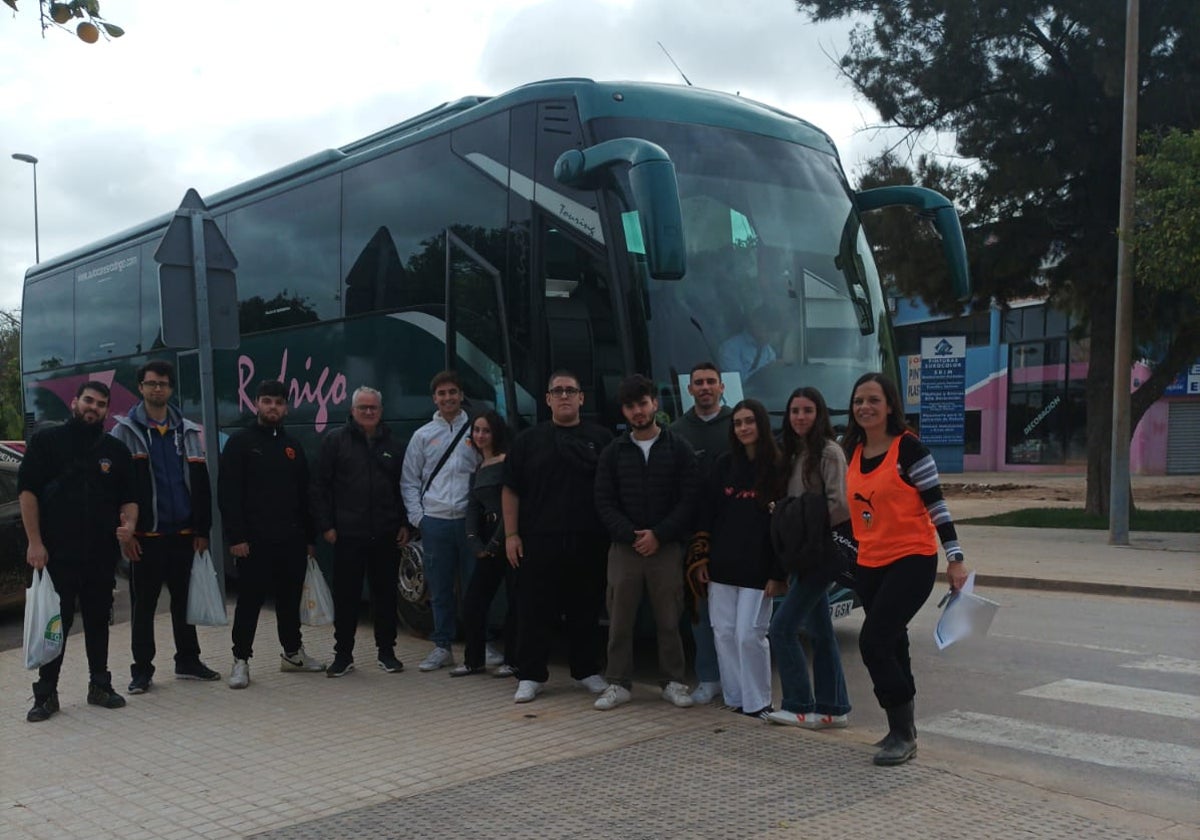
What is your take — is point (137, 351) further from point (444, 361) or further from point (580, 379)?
point (580, 379)

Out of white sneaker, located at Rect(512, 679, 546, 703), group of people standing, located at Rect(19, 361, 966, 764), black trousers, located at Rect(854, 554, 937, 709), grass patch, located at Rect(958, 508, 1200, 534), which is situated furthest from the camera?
grass patch, located at Rect(958, 508, 1200, 534)

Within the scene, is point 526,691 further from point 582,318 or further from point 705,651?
point 582,318

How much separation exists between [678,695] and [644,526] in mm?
987

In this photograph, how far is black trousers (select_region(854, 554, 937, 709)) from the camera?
16.7 feet

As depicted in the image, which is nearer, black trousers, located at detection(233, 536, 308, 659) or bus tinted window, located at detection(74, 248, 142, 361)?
black trousers, located at detection(233, 536, 308, 659)

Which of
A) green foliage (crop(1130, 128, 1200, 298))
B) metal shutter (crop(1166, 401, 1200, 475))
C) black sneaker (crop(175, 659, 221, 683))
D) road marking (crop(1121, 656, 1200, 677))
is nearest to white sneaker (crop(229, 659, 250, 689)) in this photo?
black sneaker (crop(175, 659, 221, 683))

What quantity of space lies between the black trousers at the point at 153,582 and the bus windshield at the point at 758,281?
127 inches

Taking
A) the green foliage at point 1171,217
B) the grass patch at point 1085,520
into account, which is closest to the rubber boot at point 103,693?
the green foliage at point 1171,217

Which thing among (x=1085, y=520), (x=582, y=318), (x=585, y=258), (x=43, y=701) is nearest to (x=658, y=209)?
(x=585, y=258)

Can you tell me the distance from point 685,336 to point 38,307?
38.4 ft

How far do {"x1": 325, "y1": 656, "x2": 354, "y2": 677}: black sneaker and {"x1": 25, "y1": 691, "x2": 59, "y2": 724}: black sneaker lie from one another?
5.40ft

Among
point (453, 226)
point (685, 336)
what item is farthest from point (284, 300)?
point (685, 336)

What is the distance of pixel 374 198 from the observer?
911 cm

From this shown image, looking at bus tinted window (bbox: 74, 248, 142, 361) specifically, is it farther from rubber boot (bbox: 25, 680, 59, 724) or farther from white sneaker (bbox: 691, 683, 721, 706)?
white sneaker (bbox: 691, 683, 721, 706)
